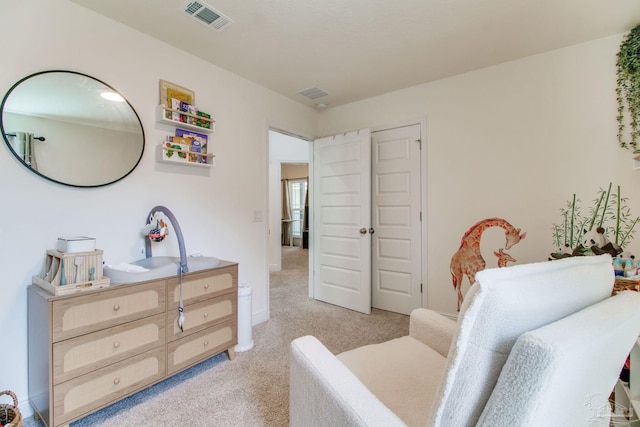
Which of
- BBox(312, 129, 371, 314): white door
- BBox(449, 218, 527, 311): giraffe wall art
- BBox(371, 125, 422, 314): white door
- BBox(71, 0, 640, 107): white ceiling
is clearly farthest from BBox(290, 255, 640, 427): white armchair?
BBox(312, 129, 371, 314): white door

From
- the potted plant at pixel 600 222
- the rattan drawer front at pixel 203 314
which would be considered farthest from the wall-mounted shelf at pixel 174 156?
the potted plant at pixel 600 222

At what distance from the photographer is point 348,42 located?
2.24 metres

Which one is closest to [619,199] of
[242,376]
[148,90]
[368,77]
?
[368,77]

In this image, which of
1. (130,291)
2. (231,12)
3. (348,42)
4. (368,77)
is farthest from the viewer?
(368,77)

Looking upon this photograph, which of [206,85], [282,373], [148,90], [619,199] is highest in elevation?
[206,85]

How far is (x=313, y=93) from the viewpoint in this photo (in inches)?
128

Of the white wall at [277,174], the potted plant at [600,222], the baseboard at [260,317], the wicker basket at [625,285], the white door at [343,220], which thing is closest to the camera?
the wicker basket at [625,285]

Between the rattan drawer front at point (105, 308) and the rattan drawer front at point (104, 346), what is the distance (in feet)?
0.13

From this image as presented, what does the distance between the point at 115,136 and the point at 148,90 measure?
0.46 m

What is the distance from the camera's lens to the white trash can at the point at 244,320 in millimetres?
2350

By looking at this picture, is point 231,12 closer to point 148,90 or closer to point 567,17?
point 148,90

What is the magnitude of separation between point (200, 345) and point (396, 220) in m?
2.32

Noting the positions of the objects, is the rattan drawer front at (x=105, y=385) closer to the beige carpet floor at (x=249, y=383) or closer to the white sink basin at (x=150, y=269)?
the beige carpet floor at (x=249, y=383)

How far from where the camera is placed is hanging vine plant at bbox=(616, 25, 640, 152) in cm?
205
